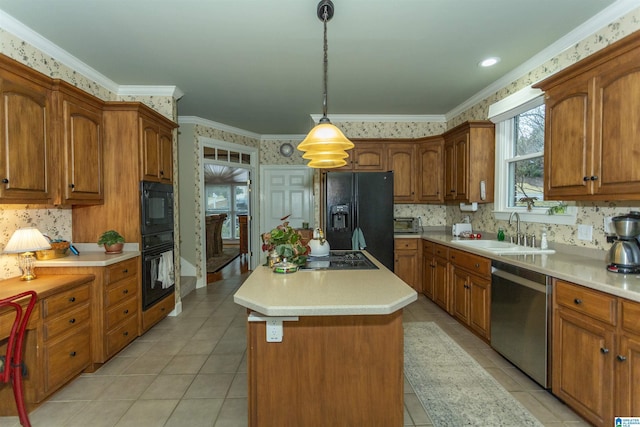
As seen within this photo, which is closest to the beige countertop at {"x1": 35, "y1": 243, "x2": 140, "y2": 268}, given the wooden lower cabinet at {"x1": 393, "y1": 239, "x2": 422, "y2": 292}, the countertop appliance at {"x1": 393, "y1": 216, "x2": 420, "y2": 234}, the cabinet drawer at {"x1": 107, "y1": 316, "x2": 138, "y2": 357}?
the cabinet drawer at {"x1": 107, "y1": 316, "x2": 138, "y2": 357}

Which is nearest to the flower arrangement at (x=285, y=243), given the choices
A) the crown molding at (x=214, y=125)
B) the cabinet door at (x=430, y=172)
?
the cabinet door at (x=430, y=172)

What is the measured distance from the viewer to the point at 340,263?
228cm

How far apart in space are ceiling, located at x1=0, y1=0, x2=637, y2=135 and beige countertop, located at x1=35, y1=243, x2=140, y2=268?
177cm

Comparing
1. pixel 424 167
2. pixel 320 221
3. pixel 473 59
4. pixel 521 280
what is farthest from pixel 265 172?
pixel 521 280

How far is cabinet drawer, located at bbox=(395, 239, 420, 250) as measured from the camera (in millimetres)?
4289

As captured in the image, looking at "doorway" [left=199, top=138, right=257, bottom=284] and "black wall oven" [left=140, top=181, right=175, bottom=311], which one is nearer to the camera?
"black wall oven" [left=140, top=181, right=175, bottom=311]

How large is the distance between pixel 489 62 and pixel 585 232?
70.1 inches

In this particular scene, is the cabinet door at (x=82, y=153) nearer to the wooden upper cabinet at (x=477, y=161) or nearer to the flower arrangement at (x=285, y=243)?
the flower arrangement at (x=285, y=243)

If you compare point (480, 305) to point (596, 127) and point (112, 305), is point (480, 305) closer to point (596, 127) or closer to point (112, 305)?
point (596, 127)

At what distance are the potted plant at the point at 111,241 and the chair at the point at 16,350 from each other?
1029 millimetres

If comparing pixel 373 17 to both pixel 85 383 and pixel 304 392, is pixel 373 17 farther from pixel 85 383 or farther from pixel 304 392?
pixel 85 383

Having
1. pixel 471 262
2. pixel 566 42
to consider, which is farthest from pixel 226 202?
pixel 566 42

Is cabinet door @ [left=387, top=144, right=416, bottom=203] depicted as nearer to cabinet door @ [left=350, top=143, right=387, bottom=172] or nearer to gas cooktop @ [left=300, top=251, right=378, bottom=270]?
cabinet door @ [left=350, top=143, right=387, bottom=172]

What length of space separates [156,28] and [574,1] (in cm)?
302
